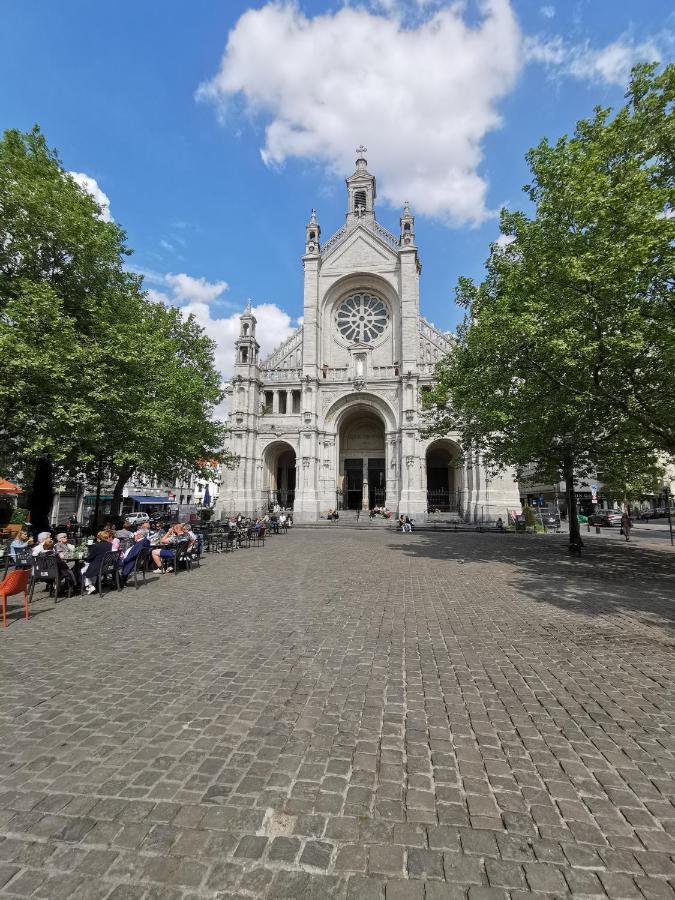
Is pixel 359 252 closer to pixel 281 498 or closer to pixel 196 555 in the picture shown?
pixel 281 498

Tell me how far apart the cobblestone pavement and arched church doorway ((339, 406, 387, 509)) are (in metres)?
33.0

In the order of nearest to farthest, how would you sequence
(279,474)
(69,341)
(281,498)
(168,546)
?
(168,546) → (69,341) → (281,498) → (279,474)

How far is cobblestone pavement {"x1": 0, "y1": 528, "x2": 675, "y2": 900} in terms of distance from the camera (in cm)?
227

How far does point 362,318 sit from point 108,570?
116ft

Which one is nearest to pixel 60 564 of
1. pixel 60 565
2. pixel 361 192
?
pixel 60 565

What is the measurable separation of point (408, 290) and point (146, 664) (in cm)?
3735

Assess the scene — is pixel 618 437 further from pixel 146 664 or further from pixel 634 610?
pixel 146 664

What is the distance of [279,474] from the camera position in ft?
144

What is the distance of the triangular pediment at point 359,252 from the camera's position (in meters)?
39.3

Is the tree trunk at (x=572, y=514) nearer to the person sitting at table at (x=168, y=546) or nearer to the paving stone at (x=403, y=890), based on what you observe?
the person sitting at table at (x=168, y=546)

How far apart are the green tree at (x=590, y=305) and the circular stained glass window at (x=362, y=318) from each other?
2518 cm

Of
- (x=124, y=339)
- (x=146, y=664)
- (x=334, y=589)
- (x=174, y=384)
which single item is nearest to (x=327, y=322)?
(x=174, y=384)

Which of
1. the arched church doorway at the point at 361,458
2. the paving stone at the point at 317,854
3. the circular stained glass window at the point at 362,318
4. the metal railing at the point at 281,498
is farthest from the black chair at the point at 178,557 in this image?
the circular stained glass window at the point at 362,318

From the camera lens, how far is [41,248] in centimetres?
1498
